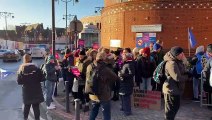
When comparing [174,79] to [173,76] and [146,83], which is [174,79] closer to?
[173,76]

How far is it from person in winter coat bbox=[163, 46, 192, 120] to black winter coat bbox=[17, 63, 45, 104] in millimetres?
3099

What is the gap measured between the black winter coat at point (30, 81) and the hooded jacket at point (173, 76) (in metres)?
3.10

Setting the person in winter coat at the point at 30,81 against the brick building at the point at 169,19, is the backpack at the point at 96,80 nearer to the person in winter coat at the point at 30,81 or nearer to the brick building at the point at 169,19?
the person in winter coat at the point at 30,81

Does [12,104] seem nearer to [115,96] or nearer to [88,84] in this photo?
[115,96]

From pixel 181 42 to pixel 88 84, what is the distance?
1707cm

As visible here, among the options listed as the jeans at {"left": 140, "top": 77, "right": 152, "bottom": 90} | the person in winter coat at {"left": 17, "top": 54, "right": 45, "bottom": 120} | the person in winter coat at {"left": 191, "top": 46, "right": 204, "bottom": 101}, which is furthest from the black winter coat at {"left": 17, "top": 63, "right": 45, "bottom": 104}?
the person in winter coat at {"left": 191, "top": 46, "right": 204, "bottom": 101}

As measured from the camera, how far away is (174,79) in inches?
262

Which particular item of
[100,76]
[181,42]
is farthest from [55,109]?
[181,42]

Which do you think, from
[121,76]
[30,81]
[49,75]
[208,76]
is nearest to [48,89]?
[49,75]

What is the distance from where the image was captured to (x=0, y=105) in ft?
35.9

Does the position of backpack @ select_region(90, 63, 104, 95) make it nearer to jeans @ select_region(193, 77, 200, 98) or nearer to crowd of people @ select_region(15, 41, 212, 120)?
crowd of people @ select_region(15, 41, 212, 120)

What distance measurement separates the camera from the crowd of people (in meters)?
6.84

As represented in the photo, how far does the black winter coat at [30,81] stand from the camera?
7816 millimetres

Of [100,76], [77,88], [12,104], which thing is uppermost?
[100,76]
